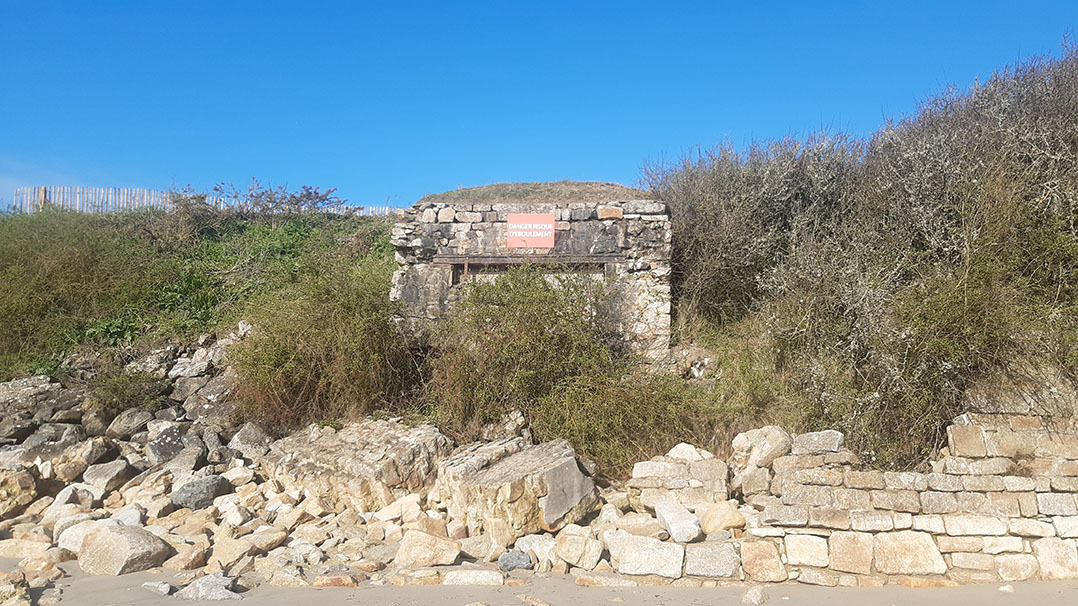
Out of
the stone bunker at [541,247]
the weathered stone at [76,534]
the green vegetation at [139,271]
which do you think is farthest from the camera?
the green vegetation at [139,271]

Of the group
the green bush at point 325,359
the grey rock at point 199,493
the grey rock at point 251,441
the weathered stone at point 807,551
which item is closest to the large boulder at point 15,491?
the grey rock at point 199,493

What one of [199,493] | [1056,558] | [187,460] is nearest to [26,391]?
[187,460]

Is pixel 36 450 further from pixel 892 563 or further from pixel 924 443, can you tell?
pixel 924 443

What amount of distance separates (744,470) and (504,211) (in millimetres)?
4879

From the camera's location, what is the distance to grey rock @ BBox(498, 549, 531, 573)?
17.3 ft

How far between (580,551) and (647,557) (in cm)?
52

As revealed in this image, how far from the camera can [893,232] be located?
8711mm

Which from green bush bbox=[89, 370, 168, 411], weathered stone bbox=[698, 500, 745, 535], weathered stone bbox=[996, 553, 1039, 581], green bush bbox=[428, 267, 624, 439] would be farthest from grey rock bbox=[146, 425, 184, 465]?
weathered stone bbox=[996, 553, 1039, 581]

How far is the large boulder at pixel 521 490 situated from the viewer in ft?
18.9

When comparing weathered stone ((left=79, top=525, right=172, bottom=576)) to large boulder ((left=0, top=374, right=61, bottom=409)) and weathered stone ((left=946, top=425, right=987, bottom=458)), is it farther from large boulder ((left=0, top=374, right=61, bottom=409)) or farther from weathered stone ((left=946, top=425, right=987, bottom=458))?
weathered stone ((left=946, top=425, right=987, bottom=458))

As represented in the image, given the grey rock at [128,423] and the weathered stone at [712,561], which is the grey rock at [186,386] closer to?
the grey rock at [128,423]

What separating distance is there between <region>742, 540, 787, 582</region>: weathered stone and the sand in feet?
0.26

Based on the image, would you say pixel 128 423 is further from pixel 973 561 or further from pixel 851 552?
pixel 973 561

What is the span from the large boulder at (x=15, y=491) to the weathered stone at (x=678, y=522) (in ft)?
20.0
